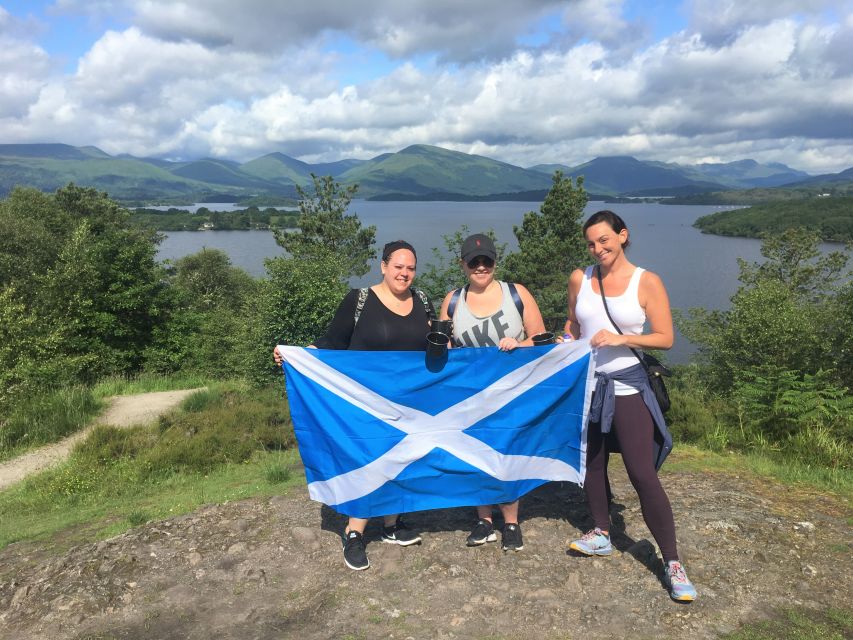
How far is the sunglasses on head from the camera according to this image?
147 inches

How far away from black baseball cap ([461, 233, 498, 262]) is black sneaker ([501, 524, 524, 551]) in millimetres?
2154

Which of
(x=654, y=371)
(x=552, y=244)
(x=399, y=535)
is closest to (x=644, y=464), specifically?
(x=654, y=371)

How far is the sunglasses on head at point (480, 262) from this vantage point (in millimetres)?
3744

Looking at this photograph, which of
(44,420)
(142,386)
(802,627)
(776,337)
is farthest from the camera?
(776,337)

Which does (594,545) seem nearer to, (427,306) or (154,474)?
(427,306)

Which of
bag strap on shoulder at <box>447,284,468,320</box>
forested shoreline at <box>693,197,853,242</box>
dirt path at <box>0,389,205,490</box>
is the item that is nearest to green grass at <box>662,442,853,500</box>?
bag strap on shoulder at <box>447,284,468,320</box>

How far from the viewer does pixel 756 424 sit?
7.25 metres

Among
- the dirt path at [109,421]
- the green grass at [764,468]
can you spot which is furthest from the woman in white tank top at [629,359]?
the dirt path at [109,421]

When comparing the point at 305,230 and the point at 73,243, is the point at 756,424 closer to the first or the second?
the point at 73,243

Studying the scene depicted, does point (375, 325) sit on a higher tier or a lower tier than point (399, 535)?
higher

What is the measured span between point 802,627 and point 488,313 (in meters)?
2.74

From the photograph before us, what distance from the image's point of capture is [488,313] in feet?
12.9

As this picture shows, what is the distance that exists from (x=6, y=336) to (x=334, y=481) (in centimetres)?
1470

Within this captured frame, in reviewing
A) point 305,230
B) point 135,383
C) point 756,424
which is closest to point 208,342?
point 135,383
